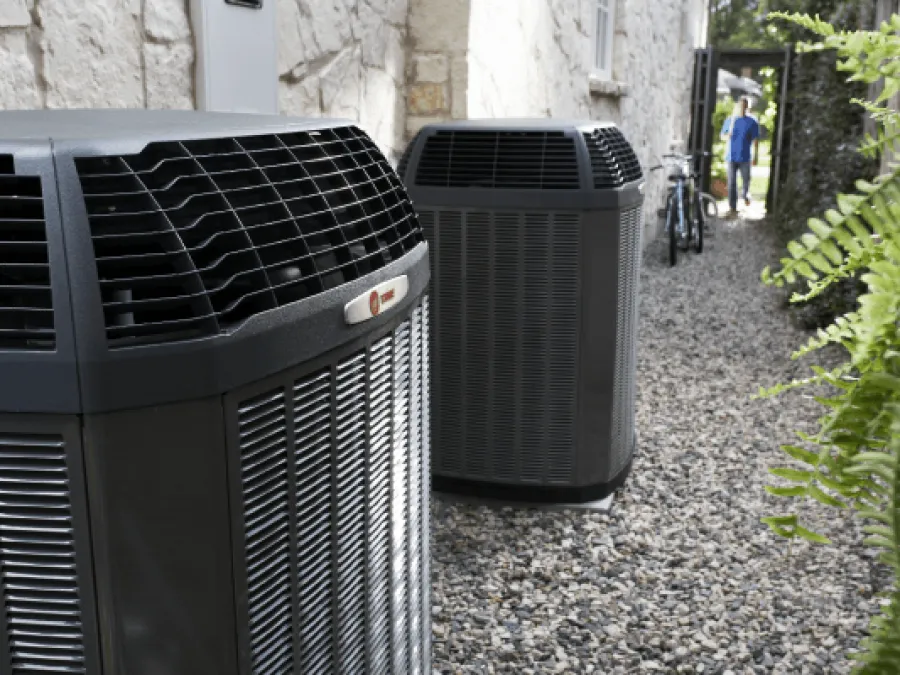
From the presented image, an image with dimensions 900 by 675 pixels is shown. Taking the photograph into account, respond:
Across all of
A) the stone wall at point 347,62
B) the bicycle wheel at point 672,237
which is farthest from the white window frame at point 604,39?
→ the stone wall at point 347,62

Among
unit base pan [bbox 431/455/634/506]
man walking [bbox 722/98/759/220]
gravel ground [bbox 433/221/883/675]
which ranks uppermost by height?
man walking [bbox 722/98/759/220]

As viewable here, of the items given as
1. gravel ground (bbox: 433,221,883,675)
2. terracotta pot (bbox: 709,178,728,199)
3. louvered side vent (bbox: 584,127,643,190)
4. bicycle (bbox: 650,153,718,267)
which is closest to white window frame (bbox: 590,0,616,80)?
bicycle (bbox: 650,153,718,267)

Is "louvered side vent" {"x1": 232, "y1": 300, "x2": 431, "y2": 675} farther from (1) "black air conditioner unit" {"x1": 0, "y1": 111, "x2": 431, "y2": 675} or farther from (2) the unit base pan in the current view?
(2) the unit base pan

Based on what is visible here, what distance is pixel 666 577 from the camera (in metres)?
2.96

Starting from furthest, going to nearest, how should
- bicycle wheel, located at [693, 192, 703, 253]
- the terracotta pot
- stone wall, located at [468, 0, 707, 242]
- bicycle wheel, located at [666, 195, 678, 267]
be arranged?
1. the terracotta pot
2. bicycle wheel, located at [693, 192, 703, 253]
3. bicycle wheel, located at [666, 195, 678, 267]
4. stone wall, located at [468, 0, 707, 242]

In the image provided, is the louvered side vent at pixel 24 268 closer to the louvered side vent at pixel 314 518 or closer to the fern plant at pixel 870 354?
the louvered side vent at pixel 314 518

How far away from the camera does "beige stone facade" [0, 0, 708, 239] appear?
236 centimetres

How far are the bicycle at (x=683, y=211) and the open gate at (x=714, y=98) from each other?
3.11m

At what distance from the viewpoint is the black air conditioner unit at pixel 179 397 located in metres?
0.98

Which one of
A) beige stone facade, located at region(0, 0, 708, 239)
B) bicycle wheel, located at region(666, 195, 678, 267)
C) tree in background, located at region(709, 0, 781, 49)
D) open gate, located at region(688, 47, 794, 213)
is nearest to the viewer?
beige stone facade, located at region(0, 0, 708, 239)

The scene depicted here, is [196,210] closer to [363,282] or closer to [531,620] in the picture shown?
[363,282]

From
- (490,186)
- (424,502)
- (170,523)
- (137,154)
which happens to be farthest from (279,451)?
(490,186)

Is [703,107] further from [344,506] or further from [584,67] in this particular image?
[344,506]

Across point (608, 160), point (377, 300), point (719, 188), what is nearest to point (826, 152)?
point (608, 160)
